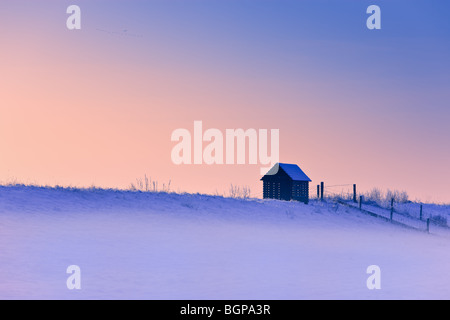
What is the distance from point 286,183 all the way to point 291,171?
1.31 meters

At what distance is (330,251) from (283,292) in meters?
6.90

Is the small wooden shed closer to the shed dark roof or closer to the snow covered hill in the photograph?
the shed dark roof

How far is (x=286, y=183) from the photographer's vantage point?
140 feet

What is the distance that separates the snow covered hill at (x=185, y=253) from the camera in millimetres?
11523

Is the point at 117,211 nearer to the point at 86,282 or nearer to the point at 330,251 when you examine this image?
the point at 330,251

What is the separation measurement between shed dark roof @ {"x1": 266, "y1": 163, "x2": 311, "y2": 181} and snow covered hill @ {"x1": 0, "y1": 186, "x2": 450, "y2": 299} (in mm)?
14815

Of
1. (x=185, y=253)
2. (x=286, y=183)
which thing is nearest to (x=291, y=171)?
(x=286, y=183)

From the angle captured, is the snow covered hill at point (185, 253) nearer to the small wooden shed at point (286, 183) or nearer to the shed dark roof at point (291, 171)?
the small wooden shed at point (286, 183)

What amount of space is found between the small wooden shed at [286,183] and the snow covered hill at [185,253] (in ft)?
46.9

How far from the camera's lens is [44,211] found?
68.2 ft

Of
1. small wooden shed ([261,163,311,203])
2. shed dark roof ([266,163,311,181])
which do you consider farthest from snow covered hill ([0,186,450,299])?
shed dark roof ([266,163,311,181])

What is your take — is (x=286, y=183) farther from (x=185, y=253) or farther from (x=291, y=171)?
(x=185, y=253)

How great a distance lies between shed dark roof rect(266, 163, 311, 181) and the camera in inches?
1680
